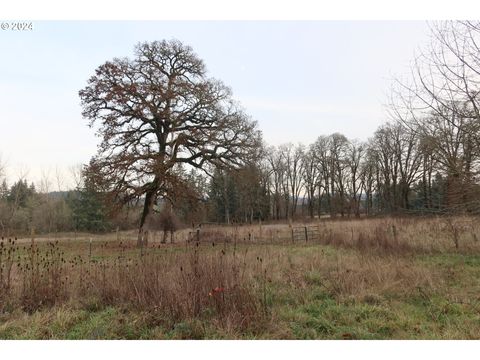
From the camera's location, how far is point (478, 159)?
20.1ft

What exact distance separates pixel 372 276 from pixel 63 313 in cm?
590

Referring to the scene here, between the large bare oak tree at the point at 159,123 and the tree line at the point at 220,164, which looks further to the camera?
the large bare oak tree at the point at 159,123

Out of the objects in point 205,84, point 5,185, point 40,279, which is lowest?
point 40,279

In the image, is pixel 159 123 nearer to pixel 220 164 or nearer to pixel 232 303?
pixel 220 164

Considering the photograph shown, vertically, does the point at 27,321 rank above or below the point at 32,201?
below

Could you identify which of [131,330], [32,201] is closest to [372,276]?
[131,330]

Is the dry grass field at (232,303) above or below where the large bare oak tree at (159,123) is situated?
below

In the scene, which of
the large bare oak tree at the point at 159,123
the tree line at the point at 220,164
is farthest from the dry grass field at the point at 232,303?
the large bare oak tree at the point at 159,123

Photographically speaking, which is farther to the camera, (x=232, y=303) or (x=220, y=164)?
(x=220, y=164)

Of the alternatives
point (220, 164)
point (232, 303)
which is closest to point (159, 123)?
point (220, 164)

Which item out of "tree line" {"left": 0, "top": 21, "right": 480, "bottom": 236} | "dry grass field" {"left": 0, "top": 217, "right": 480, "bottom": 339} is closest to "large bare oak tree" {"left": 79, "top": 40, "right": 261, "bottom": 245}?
"tree line" {"left": 0, "top": 21, "right": 480, "bottom": 236}

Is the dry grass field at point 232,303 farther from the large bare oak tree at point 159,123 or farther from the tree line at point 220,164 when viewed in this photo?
the large bare oak tree at point 159,123

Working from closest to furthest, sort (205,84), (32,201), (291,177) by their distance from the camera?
(205,84)
(32,201)
(291,177)

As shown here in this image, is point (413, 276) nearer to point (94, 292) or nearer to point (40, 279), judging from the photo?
point (94, 292)
